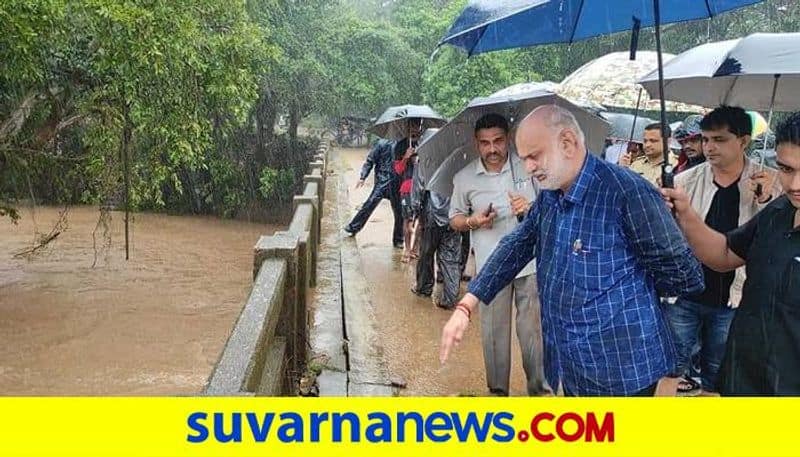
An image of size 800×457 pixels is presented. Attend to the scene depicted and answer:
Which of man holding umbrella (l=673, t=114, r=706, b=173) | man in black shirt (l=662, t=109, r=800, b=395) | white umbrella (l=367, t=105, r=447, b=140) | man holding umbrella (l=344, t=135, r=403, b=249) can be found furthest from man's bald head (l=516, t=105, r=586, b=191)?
man holding umbrella (l=344, t=135, r=403, b=249)

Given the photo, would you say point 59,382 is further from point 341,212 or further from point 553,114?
point 553,114

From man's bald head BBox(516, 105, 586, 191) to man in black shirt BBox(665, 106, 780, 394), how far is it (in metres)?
1.28

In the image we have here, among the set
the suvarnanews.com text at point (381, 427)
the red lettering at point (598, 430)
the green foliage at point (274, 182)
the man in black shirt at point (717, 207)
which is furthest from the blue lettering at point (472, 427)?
the green foliage at point (274, 182)

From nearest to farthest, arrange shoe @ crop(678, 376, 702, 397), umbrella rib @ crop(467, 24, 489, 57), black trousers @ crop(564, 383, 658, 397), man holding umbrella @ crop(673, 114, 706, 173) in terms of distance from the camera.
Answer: black trousers @ crop(564, 383, 658, 397), umbrella rib @ crop(467, 24, 489, 57), shoe @ crop(678, 376, 702, 397), man holding umbrella @ crop(673, 114, 706, 173)

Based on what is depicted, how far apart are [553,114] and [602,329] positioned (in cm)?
67

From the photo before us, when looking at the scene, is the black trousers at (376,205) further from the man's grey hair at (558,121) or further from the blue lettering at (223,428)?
the blue lettering at (223,428)

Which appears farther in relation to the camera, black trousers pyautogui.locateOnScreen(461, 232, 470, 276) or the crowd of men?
black trousers pyautogui.locateOnScreen(461, 232, 470, 276)

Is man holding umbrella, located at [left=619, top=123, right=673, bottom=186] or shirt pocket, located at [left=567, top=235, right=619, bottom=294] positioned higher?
man holding umbrella, located at [left=619, top=123, right=673, bottom=186]

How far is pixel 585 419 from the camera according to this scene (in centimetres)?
214

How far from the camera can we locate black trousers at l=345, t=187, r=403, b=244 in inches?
345

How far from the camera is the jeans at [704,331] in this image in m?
3.46

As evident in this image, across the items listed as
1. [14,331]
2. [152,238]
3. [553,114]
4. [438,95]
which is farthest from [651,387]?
[152,238]

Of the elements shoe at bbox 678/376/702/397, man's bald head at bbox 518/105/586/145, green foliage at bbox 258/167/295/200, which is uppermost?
man's bald head at bbox 518/105/586/145

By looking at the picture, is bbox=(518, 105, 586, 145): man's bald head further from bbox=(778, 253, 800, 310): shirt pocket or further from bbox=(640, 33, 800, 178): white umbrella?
bbox=(640, 33, 800, 178): white umbrella
